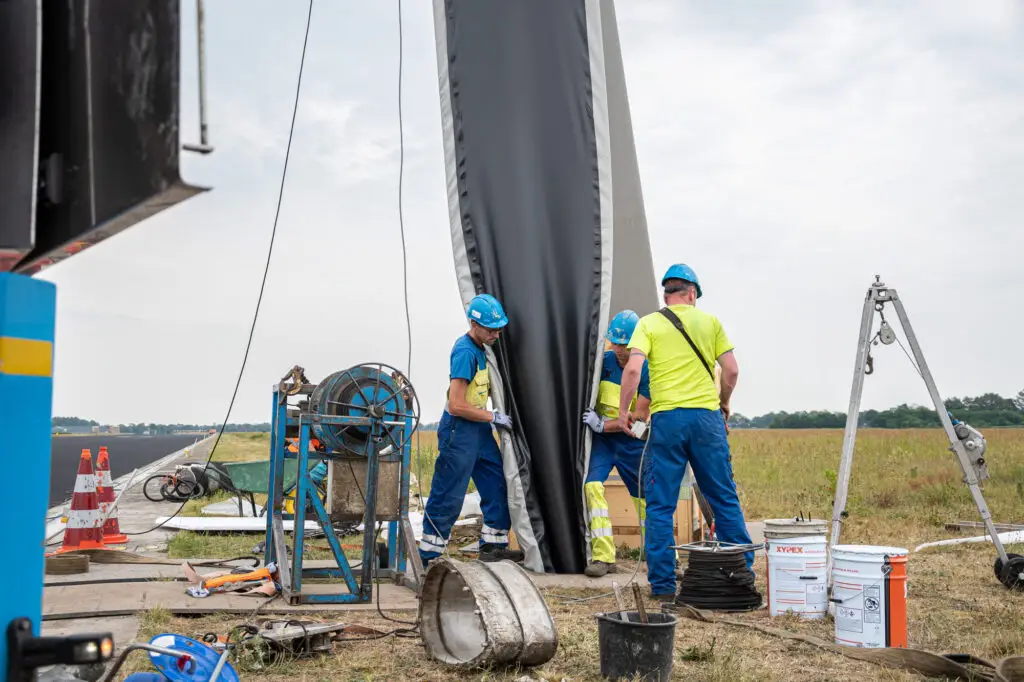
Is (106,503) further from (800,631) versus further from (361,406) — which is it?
(800,631)

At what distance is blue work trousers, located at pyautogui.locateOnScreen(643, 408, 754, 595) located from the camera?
18.4 feet

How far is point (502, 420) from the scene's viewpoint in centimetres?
663

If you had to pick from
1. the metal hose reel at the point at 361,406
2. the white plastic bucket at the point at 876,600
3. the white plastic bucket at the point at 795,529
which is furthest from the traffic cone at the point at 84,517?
the white plastic bucket at the point at 876,600

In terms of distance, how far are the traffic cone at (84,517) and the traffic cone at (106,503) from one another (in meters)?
0.11

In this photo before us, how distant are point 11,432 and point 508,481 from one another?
5291 millimetres

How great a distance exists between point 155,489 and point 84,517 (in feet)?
22.9

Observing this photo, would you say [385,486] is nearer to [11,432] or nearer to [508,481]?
[508,481]

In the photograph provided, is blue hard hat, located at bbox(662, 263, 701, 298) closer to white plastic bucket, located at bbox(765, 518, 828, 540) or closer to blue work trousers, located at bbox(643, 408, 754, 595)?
blue work trousers, located at bbox(643, 408, 754, 595)

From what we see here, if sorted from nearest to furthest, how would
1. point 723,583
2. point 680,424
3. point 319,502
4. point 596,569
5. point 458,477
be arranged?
point 723,583 → point 319,502 → point 680,424 → point 458,477 → point 596,569

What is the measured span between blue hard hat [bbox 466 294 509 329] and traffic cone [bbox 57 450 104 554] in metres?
3.65

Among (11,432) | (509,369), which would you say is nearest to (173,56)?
(11,432)

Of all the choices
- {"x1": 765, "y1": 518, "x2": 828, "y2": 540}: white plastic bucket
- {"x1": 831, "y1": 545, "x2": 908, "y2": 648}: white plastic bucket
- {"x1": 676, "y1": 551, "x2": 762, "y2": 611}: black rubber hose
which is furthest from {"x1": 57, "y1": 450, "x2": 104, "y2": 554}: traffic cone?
{"x1": 831, "y1": 545, "x2": 908, "y2": 648}: white plastic bucket

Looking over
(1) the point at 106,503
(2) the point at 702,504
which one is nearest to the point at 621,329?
(2) the point at 702,504

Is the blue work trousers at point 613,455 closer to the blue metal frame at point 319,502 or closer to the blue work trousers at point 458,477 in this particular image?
the blue work trousers at point 458,477
